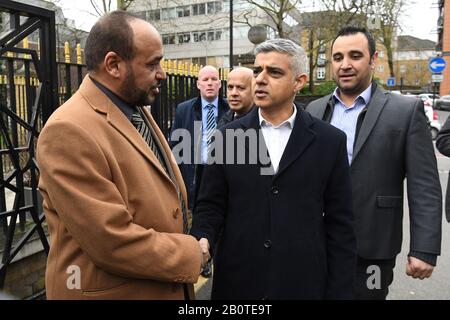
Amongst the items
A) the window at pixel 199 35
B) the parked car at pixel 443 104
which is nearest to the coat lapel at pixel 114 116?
the parked car at pixel 443 104

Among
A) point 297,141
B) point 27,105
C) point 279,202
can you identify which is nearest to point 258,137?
point 297,141

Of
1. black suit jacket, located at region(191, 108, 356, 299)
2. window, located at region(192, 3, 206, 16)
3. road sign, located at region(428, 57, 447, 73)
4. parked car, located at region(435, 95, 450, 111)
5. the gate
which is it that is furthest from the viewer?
window, located at region(192, 3, 206, 16)

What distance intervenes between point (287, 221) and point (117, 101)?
90 centimetres

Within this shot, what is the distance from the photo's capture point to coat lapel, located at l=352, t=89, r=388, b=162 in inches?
94.0

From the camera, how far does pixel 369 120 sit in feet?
7.91

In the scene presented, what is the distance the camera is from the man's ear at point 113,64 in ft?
5.23

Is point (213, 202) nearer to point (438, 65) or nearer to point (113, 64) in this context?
point (113, 64)

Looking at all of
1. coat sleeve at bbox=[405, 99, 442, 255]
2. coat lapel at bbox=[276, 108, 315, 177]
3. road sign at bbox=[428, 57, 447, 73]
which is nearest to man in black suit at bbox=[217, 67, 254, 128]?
coat sleeve at bbox=[405, 99, 442, 255]

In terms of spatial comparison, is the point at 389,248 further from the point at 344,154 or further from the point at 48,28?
the point at 48,28

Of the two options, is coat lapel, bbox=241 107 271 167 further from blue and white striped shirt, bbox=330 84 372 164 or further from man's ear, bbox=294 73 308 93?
blue and white striped shirt, bbox=330 84 372 164

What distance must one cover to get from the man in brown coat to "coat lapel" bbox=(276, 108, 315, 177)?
0.52m

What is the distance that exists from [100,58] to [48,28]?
2078 millimetres

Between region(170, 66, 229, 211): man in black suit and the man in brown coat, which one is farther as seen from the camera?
region(170, 66, 229, 211): man in black suit

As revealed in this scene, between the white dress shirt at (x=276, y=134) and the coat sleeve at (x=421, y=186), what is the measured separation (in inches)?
30.6
